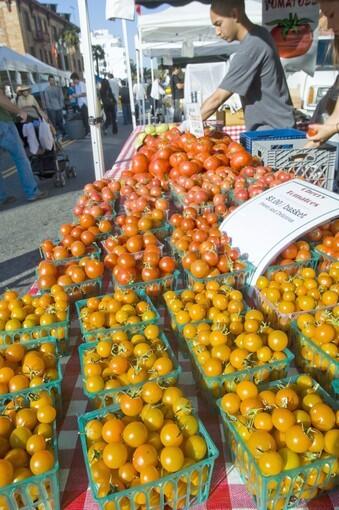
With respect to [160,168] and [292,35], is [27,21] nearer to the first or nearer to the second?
[292,35]

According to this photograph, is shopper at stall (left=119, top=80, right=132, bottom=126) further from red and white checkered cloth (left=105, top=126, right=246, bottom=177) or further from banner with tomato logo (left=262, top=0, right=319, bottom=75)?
banner with tomato logo (left=262, top=0, right=319, bottom=75)

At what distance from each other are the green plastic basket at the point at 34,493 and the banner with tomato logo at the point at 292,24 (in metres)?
5.48

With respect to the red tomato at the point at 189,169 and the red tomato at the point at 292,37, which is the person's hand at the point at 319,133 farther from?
the red tomato at the point at 292,37

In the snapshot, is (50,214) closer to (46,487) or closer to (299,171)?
(299,171)

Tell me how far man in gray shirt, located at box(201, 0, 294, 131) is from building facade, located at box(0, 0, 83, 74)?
38205mm

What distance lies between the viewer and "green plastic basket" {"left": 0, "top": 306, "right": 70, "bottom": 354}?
155 centimetres

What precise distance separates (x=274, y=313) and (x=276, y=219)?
51 cm

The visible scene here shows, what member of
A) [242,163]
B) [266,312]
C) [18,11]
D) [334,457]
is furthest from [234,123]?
[18,11]

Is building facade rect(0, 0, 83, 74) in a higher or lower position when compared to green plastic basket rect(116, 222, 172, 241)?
higher

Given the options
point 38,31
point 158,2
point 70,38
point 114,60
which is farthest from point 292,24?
point 114,60

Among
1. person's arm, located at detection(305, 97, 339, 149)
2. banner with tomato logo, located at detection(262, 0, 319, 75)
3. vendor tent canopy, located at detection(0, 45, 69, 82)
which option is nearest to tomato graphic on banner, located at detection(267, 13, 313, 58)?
banner with tomato logo, located at detection(262, 0, 319, 75)

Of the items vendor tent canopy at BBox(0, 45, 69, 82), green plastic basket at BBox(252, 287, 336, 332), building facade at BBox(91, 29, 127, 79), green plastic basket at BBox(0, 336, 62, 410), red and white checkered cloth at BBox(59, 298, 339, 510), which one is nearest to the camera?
red and white checkered cloth at BBox(59, 298, 339, 510)

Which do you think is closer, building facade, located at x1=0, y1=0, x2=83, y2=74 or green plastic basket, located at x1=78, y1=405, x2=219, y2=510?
green plastic basket, located at x1=78, y1=405, x2=219, y2=510

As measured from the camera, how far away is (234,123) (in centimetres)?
705
